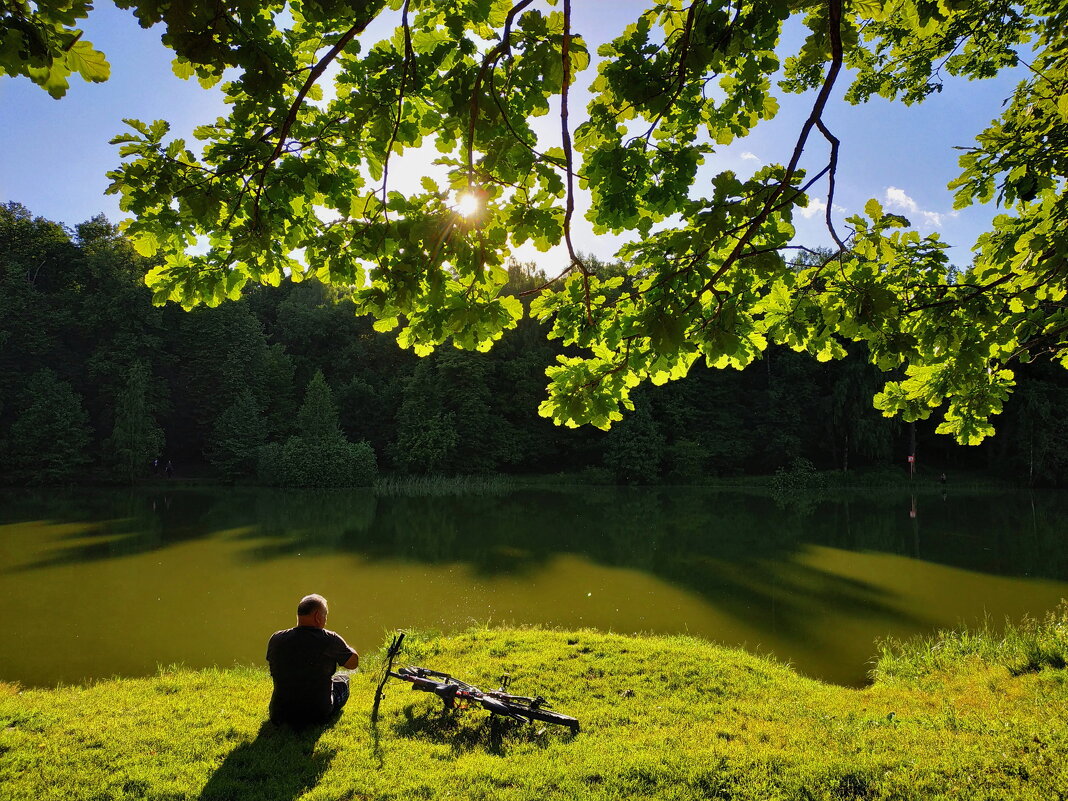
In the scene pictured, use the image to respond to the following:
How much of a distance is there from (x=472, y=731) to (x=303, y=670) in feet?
4.14

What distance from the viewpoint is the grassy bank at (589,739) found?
3242mm

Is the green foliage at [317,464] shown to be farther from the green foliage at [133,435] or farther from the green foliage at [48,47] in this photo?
the green foliage at [48,47]

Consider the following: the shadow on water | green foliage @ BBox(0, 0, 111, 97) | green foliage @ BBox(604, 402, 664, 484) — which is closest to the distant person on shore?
green foliage @ BBox(0, 0, 111, 97)

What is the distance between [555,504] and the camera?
67.4 feet

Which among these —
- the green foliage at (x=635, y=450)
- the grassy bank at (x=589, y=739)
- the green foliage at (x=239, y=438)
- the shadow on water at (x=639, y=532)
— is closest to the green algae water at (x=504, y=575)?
the shadow on water at (x=639, y=532)

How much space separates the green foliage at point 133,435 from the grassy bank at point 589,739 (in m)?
23.8

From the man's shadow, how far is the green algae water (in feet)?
10.1

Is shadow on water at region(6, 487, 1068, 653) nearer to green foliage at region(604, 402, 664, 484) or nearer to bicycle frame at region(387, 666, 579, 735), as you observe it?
green foliage at region(604, 402, 664, 484)

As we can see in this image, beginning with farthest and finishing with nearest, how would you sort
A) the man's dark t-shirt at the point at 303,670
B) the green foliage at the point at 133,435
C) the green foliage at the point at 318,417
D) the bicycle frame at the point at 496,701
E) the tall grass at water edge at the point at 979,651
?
the green foliage at the point at 318,417, the green foliage at the point at 133,435, the tall grass at water edge at the point at 979,651, the bicycle frame at the point at 496,701, the man's dark t-shirt at the point at 303,670

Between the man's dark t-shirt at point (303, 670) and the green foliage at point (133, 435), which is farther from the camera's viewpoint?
the green foliage at point (133, 435)

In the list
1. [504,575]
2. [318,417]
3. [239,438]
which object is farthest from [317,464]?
[504,575]

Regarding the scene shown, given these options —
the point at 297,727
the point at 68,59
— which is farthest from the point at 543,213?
the point at 297,727

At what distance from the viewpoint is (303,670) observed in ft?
12.7

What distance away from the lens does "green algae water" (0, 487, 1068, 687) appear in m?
7.31
